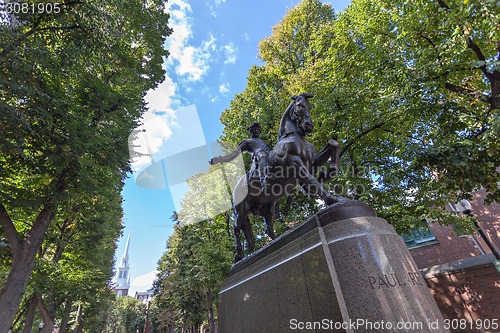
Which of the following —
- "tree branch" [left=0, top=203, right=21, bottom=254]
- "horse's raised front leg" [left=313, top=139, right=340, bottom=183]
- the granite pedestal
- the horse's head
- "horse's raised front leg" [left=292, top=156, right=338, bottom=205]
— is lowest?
the granite pedestal

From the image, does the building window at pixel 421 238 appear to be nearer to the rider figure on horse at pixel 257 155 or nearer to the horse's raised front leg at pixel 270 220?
the horse's raised front leg at pixel 270 220

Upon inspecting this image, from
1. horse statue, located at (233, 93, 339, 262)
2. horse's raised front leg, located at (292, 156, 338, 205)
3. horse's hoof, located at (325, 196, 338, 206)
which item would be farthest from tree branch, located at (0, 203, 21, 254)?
horse's hoof, located at (325, 196, 338, 206)

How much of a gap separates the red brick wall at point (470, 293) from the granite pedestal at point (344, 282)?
13.2 metres

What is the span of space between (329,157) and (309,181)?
0.71 metres

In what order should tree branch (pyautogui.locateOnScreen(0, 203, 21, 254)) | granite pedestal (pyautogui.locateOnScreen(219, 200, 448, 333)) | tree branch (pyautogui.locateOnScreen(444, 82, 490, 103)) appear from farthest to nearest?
tree branch (pyautogui.locateOnScreen(0, 203, 21, 254)) → tree branch (pyautogui.locateOnScreen(444, 82, 490, 103)) → granite pedestal (pyautogui.locateOnScreen(219, 200, 448, 333))

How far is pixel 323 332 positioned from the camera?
106 inches

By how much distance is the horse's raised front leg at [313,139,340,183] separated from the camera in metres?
4.32

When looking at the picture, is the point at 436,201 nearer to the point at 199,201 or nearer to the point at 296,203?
the point at 296,203

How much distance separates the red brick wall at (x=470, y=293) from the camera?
38.3 feet

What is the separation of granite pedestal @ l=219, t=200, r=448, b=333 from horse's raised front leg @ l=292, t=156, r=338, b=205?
0.53m

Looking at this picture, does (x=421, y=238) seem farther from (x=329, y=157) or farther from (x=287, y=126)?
(x=287, y=126)

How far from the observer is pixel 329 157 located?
14.9 feet

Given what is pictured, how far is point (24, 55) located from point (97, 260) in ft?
60.0

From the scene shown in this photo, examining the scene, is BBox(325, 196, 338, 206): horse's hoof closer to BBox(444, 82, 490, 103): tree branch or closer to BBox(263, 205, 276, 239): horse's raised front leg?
BBox(263, 205, 276, 239): horse's raised front leg
